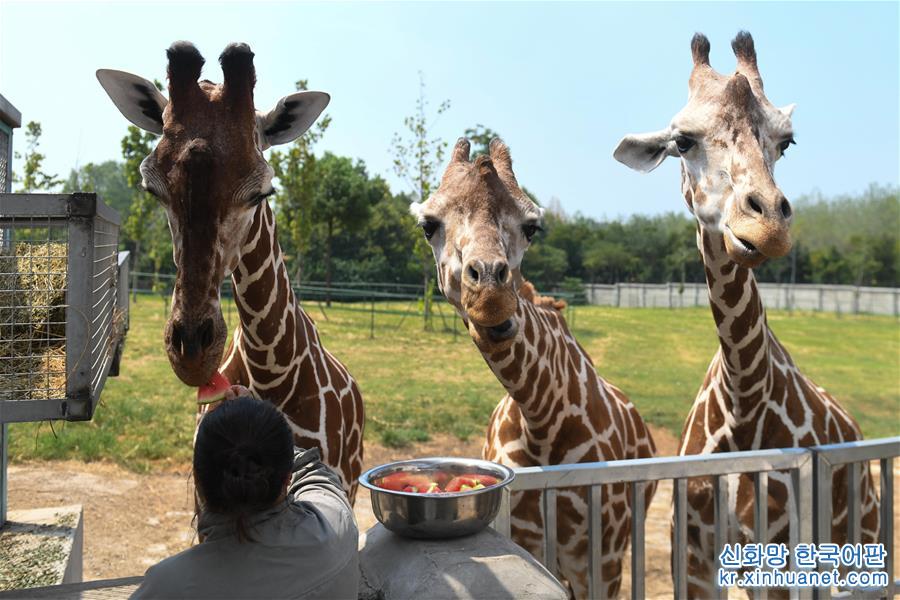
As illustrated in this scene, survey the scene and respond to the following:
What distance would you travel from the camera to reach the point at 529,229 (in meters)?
3.36

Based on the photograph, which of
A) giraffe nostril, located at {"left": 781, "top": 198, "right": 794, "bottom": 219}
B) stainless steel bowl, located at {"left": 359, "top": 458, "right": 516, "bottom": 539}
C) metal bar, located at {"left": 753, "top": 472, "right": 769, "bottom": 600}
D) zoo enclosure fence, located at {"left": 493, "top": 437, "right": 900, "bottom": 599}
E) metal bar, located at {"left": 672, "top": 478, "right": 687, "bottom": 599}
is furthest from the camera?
metal bar, located at {"left": 753, "top": 472, "right": 769, "bottom": 600}

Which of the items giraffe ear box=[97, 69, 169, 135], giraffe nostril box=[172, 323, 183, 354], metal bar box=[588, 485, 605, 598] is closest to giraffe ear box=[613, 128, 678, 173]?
metal bar box=[588, 485, 605, 598]

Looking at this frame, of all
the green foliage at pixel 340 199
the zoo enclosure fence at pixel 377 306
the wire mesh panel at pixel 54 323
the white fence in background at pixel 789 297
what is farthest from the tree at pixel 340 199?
the wire mesh panel at pixel 54 323

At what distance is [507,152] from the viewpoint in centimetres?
362

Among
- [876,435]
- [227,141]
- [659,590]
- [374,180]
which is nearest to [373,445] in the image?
[659,590]

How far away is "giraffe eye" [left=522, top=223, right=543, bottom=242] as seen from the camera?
10.9 feet

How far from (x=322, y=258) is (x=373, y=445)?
29370 millimetres

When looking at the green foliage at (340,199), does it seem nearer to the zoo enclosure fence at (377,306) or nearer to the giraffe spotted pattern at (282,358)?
the zoo enclosure fence at (377,306)

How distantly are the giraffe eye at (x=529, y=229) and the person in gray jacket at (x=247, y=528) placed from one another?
1.82 m

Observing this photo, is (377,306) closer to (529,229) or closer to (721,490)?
(529,229)

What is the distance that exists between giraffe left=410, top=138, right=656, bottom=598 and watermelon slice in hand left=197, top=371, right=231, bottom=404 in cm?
106

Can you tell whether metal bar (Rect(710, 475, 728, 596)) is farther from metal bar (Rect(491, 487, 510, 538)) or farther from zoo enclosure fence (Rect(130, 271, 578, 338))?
zoo enclosure fence (Rect(130, 271, 578, 338))

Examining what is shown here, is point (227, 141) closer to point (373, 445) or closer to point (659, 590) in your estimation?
point (659, 590)

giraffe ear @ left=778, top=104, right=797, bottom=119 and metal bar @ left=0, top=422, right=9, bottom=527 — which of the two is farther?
metal bar @ left=0, top=422, right=9, bottom=527
